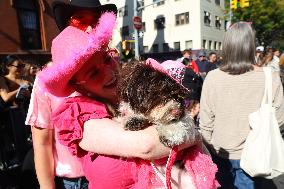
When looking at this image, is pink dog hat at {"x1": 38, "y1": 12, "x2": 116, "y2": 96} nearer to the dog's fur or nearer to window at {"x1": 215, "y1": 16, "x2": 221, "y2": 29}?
the dog's fur

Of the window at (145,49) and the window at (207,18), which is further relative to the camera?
A: the window at (145,49)

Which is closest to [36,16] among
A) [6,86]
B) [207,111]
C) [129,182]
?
[6,86]

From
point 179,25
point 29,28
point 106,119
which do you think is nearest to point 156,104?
point 106,119

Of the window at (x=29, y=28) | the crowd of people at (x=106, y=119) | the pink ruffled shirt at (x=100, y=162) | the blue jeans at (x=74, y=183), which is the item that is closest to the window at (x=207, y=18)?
the window at (x=29, y=28)

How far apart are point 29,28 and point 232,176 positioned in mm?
15690

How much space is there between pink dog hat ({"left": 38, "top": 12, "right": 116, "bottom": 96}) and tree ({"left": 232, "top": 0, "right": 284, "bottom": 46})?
93.7 ft

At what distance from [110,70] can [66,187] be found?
809 millimetres

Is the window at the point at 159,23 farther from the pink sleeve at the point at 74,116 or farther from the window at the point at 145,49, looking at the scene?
the pink sleeve at the point at 74,116

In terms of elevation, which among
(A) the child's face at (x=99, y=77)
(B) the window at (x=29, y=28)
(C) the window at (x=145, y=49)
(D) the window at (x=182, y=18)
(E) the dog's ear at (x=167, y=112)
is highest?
(D) the window at (x=182, y=18)

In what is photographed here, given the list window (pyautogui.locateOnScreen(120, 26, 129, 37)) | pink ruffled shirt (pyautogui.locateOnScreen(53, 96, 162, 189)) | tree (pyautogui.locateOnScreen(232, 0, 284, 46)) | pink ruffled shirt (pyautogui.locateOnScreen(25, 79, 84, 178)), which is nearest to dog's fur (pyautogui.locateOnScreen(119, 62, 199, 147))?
pink ruffled shirt (pyautogui.locateOnScreen(53, 96, 162, 189))

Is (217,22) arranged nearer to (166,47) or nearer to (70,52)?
(166,47)

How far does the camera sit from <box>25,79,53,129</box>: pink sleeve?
1.69 metres

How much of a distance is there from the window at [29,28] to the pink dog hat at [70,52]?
51.9 feet

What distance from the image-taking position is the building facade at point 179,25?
32.6 m
